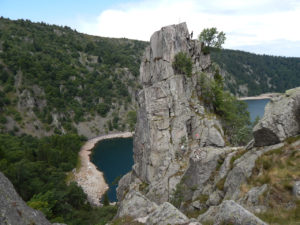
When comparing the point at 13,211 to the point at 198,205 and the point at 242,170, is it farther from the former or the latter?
the point at 242,170

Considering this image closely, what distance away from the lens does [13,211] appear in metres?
11.5

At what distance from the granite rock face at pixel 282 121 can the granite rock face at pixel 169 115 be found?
19050 millimetres

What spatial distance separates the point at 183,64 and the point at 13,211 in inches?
1547

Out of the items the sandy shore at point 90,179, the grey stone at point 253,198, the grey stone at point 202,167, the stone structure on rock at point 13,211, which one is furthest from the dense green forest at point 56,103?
the stone structure on rock at point 13,211

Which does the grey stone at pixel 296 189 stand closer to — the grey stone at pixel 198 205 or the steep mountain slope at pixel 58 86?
the grey stone at pixel 198 205

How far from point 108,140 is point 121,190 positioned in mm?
84338

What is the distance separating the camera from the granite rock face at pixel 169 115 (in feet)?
132

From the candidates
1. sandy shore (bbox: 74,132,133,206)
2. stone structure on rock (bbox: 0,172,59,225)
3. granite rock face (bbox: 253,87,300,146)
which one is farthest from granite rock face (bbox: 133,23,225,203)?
sandy shore (bbox: 74,132,133,206)

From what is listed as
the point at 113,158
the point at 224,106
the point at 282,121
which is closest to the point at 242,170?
the point at 282,121

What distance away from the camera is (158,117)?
1709 inches

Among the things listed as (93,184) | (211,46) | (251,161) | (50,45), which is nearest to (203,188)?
(251,161)

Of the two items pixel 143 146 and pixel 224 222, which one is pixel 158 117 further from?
pixel 224 222

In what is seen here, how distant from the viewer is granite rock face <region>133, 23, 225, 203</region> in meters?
40.1

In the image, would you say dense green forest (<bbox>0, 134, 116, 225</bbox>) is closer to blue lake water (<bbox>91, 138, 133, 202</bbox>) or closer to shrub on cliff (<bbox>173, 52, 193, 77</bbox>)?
blue lake water (<bbox>91, 138, 133, 202</bbox>)
